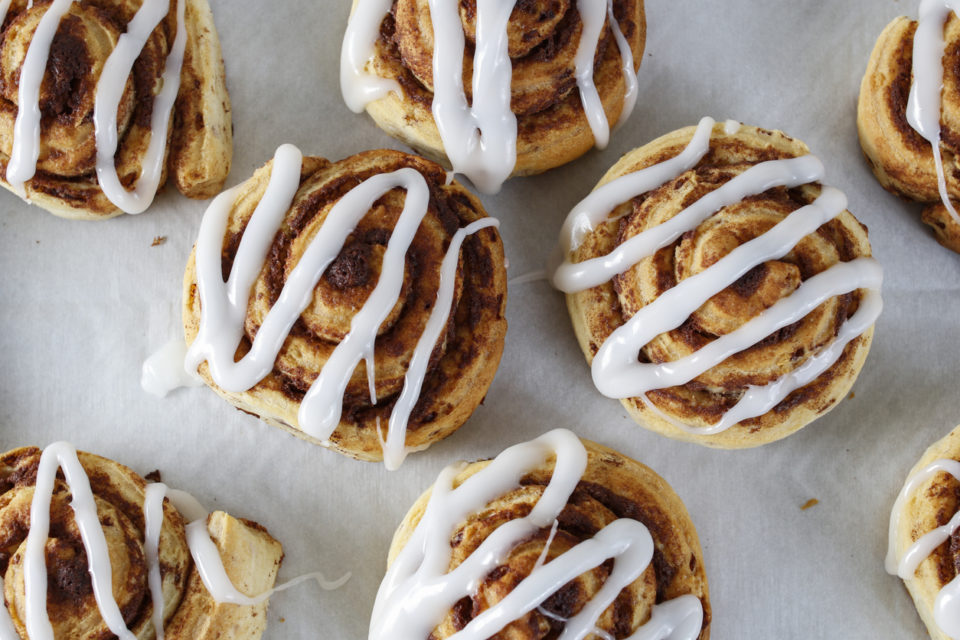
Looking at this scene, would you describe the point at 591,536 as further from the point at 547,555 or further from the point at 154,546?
the point at 154,546

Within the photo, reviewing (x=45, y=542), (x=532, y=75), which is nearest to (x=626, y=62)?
(x=532, y=75)

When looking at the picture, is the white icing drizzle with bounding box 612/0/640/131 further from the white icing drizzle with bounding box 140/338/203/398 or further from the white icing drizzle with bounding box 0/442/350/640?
the white icing drizzle with bounding box 0/442/350/640

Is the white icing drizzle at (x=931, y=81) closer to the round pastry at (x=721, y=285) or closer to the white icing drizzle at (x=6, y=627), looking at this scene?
the round pastry at (x=721, y=285)

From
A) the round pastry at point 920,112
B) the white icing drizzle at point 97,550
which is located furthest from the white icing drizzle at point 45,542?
the round pastry at point 920,112

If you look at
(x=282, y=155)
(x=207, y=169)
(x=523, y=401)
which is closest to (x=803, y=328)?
(x=523, y=401)

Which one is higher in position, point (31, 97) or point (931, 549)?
point (31, 97)

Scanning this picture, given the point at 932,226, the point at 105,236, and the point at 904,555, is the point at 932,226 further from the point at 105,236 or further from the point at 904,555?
the point at 105,236
